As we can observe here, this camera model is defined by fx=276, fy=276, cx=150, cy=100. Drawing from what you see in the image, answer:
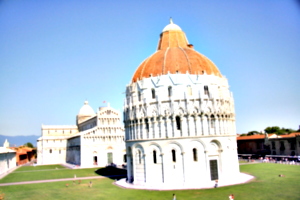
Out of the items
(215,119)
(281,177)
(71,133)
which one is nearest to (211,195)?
(215,119)

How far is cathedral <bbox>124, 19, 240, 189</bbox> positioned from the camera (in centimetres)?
3703

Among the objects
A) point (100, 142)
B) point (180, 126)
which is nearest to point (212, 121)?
point (180, 126)

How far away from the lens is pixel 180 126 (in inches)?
1491

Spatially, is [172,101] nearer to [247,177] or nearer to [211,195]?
[211,195]

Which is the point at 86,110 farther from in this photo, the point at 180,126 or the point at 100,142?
the point at 180,126

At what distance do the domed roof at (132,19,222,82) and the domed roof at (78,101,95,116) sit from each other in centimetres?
6632

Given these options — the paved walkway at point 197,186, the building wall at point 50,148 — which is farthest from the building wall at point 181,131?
the building wall at point 50,148

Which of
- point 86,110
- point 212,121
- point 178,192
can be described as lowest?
point 178,192

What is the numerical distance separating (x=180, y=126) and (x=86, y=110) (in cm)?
7629

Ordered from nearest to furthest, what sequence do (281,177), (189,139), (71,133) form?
(189,139)
(281,177)
(71,133)

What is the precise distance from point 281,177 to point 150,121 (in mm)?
20858

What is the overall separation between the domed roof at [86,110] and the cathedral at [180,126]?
223 ft

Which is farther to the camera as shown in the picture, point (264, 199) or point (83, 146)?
point (83, 146)

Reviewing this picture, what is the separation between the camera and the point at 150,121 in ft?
128
